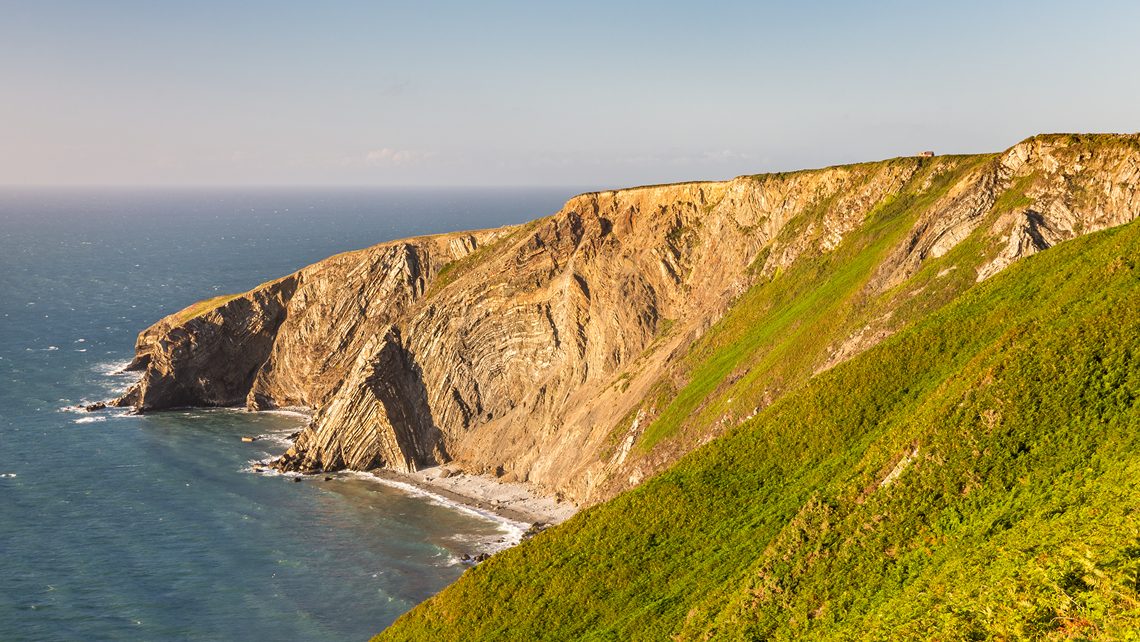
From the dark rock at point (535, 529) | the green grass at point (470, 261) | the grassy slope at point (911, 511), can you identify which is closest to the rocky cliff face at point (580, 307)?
the green grass at point (470, 261)

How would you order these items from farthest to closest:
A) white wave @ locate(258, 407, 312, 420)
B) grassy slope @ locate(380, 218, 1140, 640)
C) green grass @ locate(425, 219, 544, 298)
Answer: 1. white wave @ locate(258, 407, 312, 420)
2. green grass @ locate(425, 219, 544, 298)
3. grassy slope @ locate(380, 218, 1140, 640)

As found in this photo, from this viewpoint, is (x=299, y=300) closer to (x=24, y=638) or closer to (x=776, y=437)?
(x=24, y=638)

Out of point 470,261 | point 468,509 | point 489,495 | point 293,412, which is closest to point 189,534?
point 468,509

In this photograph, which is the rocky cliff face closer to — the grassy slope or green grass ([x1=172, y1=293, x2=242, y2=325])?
green grass ([x1=172, y1=293, x2=242, y2=325])

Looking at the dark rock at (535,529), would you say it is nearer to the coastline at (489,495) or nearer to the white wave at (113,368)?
the coastline at (489,495)

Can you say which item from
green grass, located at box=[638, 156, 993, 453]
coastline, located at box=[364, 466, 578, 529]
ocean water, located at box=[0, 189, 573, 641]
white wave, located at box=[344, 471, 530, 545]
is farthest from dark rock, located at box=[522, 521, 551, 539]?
green grass, located at box=[638, 156, 993, 453]

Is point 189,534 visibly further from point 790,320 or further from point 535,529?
point 790,320
